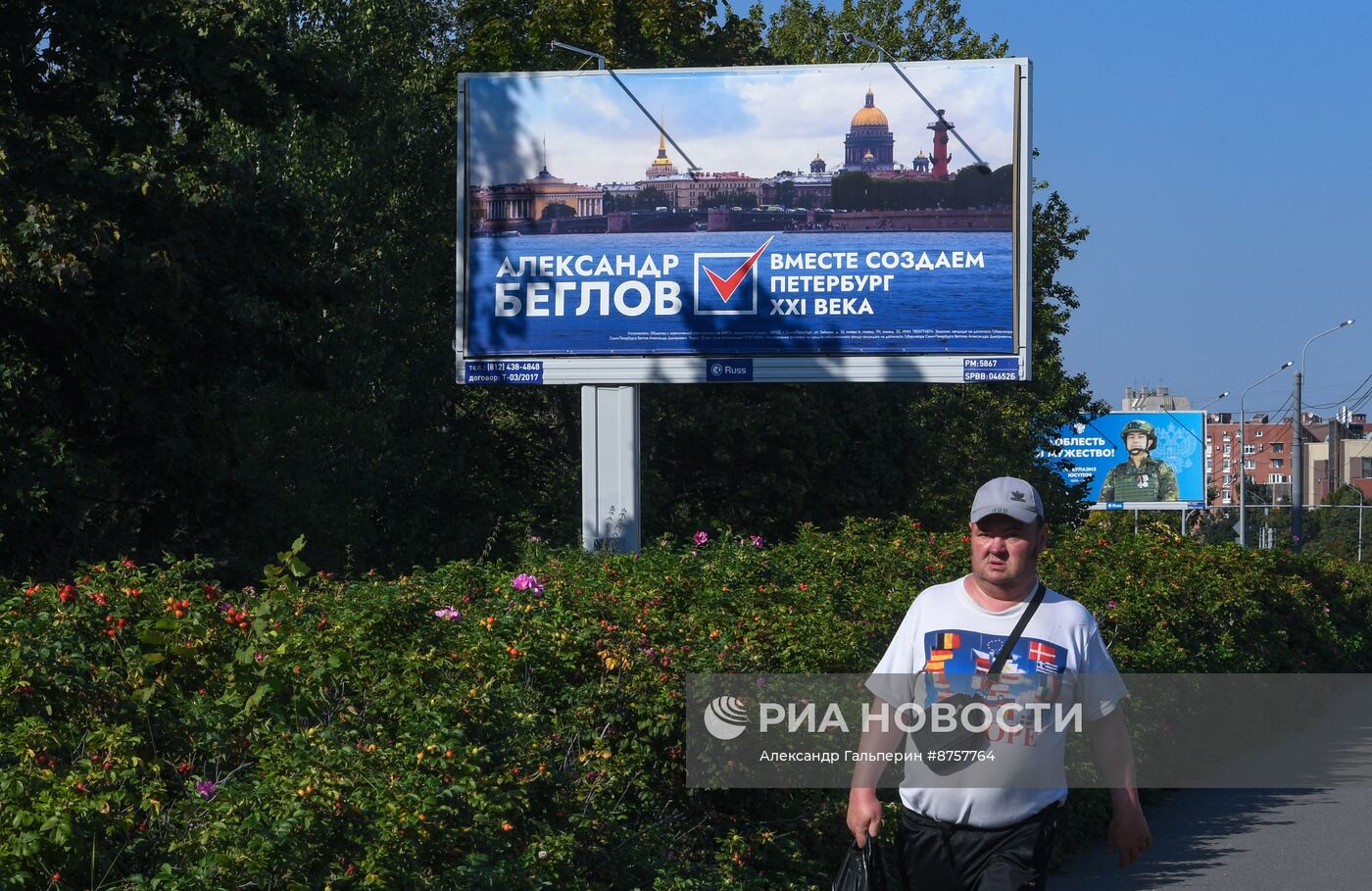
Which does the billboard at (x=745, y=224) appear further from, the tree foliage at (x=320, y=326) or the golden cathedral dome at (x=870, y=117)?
the tree foliage at (x=320, y=326)

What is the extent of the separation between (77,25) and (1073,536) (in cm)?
992

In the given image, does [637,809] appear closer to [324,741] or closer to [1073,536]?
A: [324,741]

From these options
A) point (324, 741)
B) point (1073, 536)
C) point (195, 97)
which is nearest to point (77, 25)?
point (195, 97)

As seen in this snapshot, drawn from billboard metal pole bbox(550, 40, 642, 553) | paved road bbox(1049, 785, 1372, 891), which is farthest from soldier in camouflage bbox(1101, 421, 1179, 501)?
paved road bbox(1049, 785, 1372, 891)

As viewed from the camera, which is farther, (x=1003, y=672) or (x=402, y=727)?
(x=402, y=727)

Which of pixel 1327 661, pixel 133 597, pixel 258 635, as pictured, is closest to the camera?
pixel 258 635

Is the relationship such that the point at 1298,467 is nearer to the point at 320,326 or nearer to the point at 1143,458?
the point at 1143,458

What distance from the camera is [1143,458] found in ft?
215

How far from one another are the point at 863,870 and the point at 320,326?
1614 cm

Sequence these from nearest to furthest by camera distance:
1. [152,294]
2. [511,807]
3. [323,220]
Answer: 1. [511,807]
2. [152,294]
3. [323,220]

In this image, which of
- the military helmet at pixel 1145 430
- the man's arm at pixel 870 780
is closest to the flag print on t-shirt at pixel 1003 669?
the man's arm at pixel 870 780

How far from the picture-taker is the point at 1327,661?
760 inches

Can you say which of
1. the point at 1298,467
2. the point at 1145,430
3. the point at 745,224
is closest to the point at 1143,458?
the point at 1145,430

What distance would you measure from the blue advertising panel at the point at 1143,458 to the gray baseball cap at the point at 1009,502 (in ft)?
200
